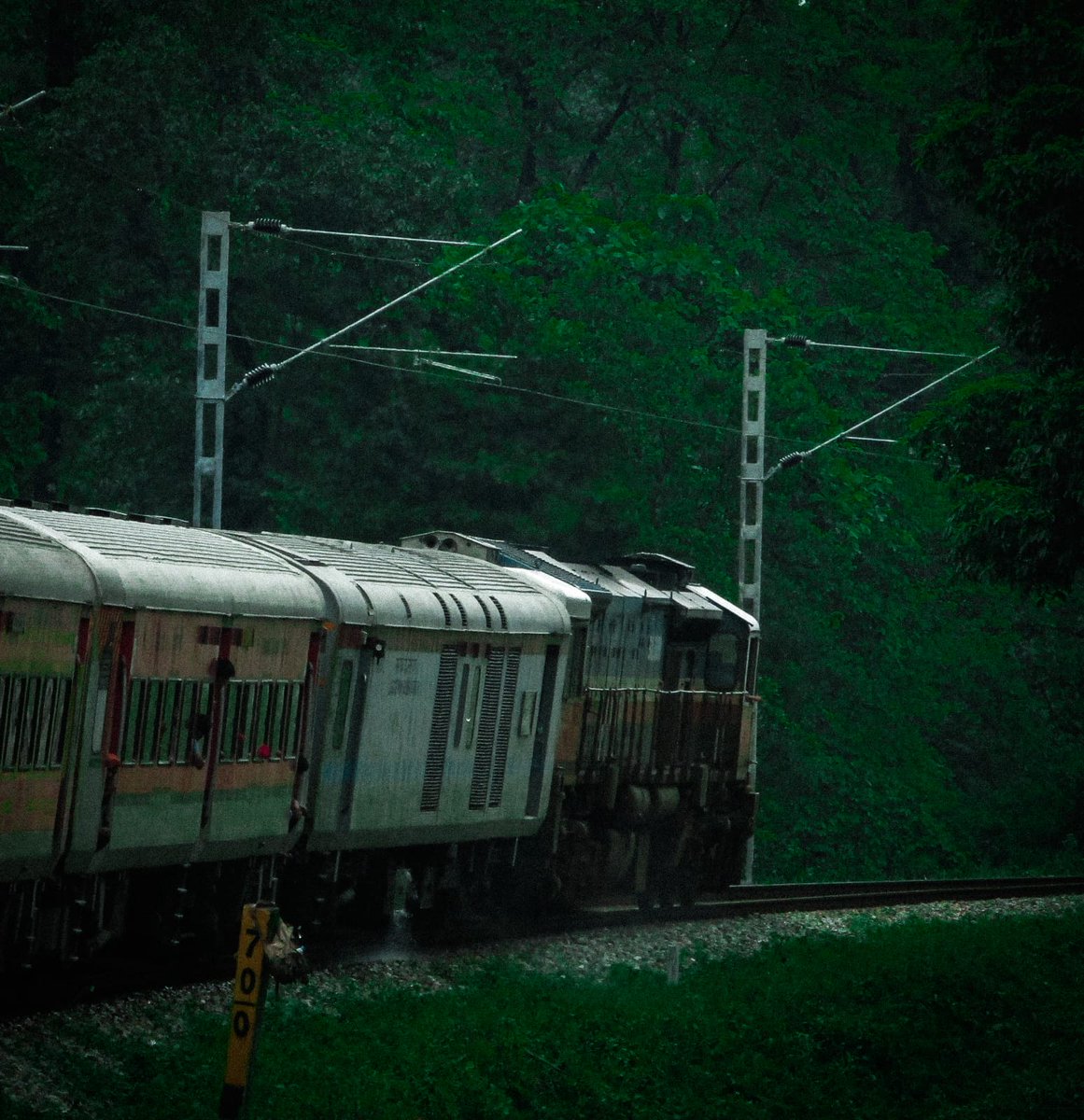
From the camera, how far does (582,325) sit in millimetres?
45812

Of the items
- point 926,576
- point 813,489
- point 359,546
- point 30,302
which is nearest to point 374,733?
point 359,546

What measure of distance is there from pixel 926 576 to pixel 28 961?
42554 mm

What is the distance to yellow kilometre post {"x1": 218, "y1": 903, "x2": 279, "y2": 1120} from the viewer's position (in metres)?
11.2

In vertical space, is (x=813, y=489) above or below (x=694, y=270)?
below

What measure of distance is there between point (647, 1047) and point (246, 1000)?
22.4 ft

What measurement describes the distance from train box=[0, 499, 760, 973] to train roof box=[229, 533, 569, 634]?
1.9 inches

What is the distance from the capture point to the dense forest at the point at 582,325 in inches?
1665

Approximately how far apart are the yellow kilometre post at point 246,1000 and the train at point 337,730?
4.11m

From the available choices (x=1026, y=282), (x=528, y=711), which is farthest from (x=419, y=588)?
(x=1026, y=282)

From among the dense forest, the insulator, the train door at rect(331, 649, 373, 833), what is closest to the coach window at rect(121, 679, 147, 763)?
the train door at rect(331, 649, 373, 833)

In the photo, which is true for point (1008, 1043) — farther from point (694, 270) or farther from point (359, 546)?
point (694, 270)

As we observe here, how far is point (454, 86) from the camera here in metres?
57.6

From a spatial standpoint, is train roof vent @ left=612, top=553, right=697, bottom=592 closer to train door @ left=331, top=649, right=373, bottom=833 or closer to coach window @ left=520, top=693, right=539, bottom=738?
coach window @ left=520, top=693, right=539, bottom=738

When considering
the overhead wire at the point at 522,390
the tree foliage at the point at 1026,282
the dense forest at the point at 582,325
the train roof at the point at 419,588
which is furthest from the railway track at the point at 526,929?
the overhead wire at the point at 522,390
